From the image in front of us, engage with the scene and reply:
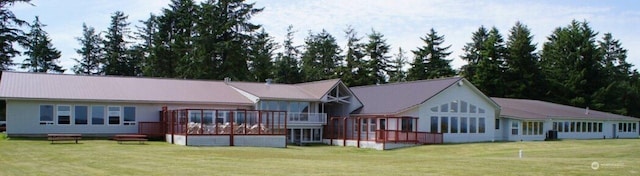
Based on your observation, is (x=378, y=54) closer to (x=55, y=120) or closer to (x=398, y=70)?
(x=398, y=70)

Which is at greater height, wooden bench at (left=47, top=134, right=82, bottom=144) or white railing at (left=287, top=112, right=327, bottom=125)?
white railing at (left=287, top=112, right=327, bottom=125)

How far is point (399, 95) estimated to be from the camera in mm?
45625

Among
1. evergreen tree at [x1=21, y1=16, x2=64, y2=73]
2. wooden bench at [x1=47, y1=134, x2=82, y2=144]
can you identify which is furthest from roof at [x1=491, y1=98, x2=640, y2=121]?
evergreen tree at [x1=21, y1=16, x2=64, y2=73]

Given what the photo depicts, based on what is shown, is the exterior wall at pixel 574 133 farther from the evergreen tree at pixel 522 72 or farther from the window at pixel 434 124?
the evergreen tree at pixel 522 72

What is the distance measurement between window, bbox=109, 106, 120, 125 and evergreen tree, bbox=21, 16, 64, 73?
33.3 metres

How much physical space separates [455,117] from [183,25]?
111ft

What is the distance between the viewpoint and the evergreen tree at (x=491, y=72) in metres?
70.6

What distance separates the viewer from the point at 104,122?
39.7 metres

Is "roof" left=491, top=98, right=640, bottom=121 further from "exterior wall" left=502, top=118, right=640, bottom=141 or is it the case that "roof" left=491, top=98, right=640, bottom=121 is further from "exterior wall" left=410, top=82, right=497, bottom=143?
"exterior wall" left=410, top=82, right=497, bottom=143

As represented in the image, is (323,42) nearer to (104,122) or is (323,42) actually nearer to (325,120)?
(325,120)

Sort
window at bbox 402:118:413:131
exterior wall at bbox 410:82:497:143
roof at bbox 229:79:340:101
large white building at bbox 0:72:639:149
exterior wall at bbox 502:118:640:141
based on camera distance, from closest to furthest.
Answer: large white building at bbox 0:72:639:149 → window at bbox 402:118:413:131 → exterior wall at bbox 410:82:497:143 → roof at bbox 229:79:340:101 → exterior wall at bbox 502:118:640:141

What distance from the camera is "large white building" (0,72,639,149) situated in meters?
37.1

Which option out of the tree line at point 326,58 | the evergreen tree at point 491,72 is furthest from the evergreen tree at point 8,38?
the evergreen tree at point 491,72

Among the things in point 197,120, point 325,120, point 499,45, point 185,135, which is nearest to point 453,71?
point 499,45
